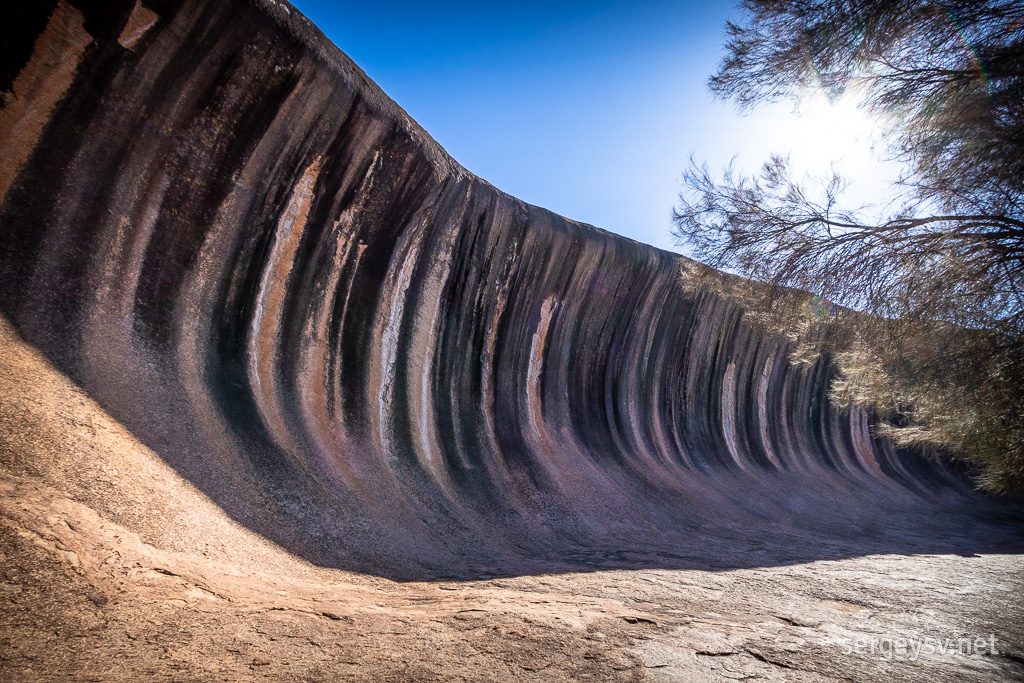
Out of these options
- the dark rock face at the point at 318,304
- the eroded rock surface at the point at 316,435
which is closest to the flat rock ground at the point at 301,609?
the eroded rock surface at the point at 316,435

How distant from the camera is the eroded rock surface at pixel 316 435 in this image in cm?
192

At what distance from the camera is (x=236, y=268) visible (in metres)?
4.14

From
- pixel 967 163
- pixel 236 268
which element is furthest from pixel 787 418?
pixel 236 268

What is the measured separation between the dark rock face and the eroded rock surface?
2cm

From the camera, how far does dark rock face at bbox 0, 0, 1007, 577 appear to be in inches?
127

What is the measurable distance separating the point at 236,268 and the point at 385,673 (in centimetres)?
361

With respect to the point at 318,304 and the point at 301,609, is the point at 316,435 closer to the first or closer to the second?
the point at 318,304

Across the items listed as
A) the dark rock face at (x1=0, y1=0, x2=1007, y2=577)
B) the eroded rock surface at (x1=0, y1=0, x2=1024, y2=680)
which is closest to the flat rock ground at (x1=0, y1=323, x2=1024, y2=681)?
the eroded rock surface at (x1=0, y1=0, x2=1024, y2=680)

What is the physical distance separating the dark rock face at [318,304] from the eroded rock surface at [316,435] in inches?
0.9

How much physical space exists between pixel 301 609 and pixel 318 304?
301 centimetres

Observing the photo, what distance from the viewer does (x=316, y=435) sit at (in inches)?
165

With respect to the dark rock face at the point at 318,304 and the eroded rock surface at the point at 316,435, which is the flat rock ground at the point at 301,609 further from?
the dark rock face at the point at 318,304

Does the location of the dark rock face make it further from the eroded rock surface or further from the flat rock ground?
the flat rock ground

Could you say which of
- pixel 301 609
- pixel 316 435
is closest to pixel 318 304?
pixel 316 435
